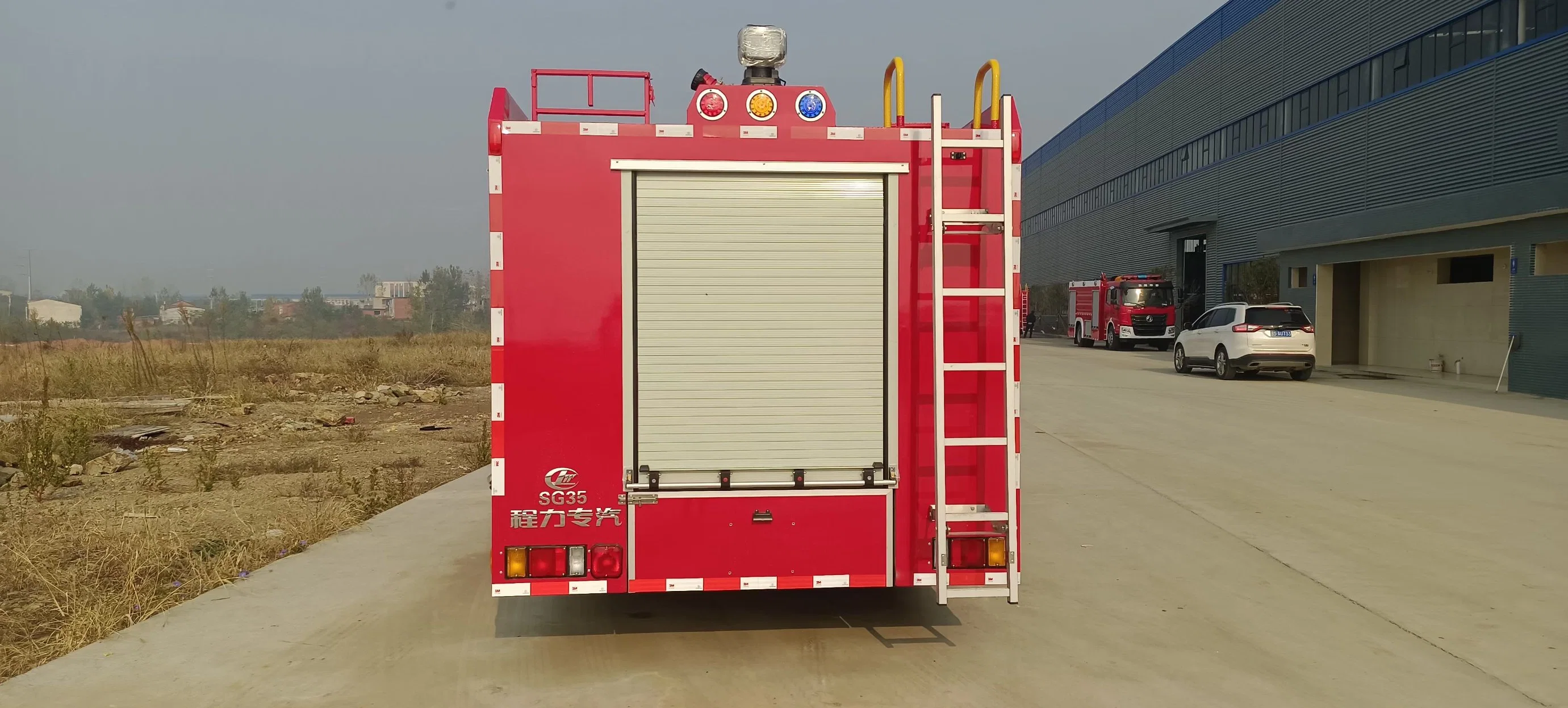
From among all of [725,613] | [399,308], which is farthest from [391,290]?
[725,613]

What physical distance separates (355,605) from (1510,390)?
23264 millimetres

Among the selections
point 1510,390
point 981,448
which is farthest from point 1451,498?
point 1510,390

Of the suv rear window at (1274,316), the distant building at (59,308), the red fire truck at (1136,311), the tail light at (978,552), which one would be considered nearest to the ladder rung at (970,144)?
the tail light at (978,552)

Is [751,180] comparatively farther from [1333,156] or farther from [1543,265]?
[1333,156]

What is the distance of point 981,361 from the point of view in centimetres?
504

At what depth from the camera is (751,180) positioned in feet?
16.4

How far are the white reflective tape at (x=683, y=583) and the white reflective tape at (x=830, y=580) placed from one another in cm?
56

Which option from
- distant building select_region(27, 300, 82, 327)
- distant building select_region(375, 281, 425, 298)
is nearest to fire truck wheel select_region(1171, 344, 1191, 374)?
distant building select_region(27, 300, 82, 327)

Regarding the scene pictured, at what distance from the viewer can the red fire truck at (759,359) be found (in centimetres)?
490

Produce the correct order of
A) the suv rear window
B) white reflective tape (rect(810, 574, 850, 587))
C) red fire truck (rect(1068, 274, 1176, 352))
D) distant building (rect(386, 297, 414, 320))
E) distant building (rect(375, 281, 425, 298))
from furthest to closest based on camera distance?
distant building (rect(375, 281, 425, 298)) < distant building (rect(386, 297, 414, 320)) < red fire truck (rect(1068, 274, 1176, 352)) < the suv rear window < white reflective tape (rect(810, 574, 850, 587))

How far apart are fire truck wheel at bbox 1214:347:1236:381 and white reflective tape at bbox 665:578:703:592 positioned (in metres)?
21.3

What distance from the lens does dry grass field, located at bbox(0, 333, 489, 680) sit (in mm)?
6625

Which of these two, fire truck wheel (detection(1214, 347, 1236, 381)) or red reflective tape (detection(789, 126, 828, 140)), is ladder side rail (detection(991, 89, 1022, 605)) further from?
fire truck wheel (detection(1214, 347, 1236, 381))

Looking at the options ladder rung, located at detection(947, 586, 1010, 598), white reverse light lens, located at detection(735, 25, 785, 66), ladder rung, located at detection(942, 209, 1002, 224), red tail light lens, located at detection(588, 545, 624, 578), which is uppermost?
white reverse light lens, located at detection(735, 25, 785, 66)
